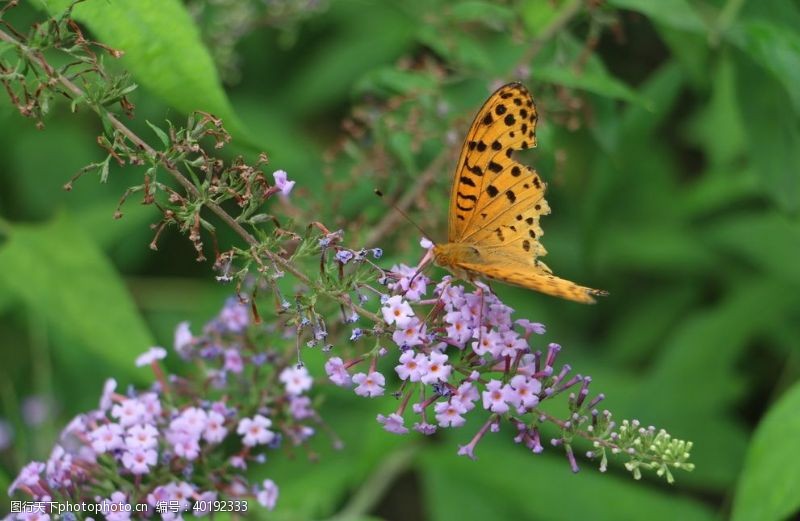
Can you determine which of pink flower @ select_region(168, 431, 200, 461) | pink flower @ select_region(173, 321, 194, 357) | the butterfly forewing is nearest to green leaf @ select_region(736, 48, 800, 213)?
the butterfly forewing

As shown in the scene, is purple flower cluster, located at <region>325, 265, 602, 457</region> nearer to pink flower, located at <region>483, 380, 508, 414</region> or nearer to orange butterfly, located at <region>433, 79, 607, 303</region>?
pink flower, located at <region>483, 380, 508, 414</region>

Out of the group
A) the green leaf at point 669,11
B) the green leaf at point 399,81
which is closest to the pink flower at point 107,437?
the green leaf at point 399,81

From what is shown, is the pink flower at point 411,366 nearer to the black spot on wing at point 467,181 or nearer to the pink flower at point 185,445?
the black spot on wing at point 467,181

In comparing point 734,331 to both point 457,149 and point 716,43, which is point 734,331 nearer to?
point 716,43

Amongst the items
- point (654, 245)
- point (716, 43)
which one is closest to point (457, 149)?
point (716, 43)

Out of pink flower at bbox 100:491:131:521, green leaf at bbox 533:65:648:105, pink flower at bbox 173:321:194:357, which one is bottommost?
pink flower at bbox 100:491:131:521
